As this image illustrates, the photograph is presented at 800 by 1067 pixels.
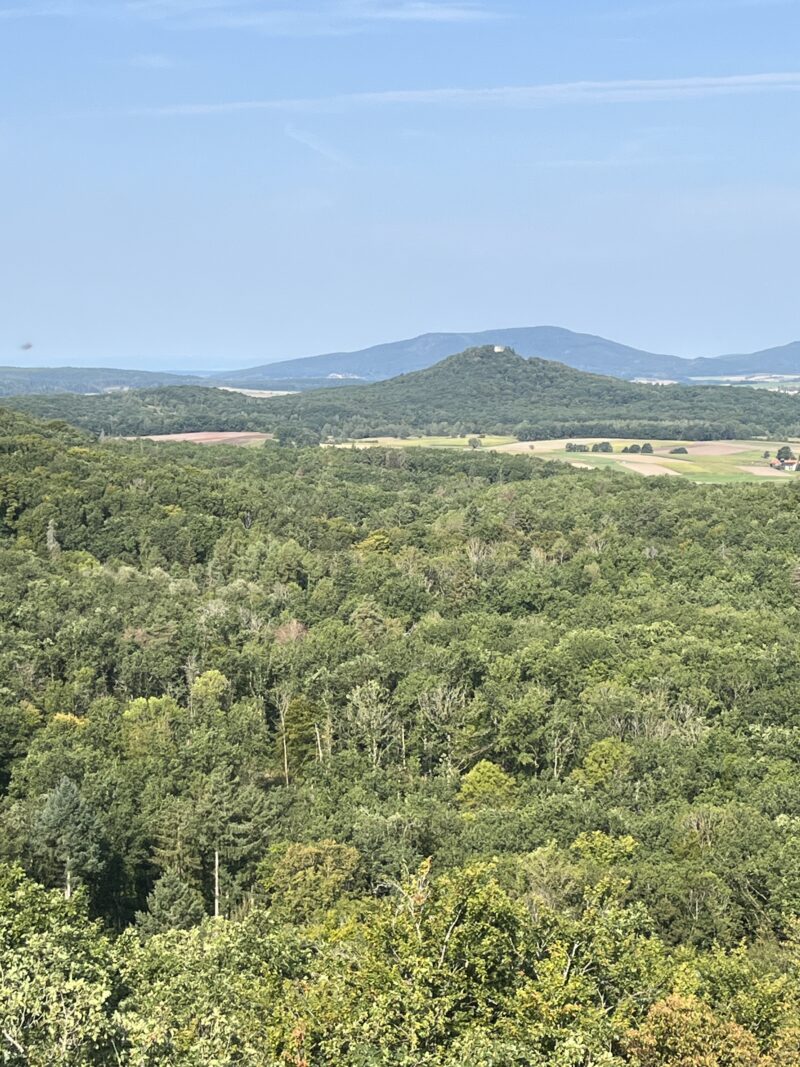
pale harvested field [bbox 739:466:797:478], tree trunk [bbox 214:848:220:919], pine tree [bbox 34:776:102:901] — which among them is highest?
pale harvested field [bbox 739:466:797:478]

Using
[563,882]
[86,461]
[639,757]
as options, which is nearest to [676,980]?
[563,882]

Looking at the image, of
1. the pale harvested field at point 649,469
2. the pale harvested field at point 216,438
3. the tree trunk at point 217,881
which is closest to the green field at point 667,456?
the pale harvested field at point 649,469

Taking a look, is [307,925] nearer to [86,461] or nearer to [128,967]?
[128,967]

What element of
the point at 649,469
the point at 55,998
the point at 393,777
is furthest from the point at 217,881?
the point at 649,469

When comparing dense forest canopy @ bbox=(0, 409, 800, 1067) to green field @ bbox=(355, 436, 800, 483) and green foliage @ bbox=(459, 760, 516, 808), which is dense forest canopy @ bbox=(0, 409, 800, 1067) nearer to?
green foliage @ bbox=(459, 760, 516, 808)

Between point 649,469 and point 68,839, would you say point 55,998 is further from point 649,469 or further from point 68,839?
point 649,469

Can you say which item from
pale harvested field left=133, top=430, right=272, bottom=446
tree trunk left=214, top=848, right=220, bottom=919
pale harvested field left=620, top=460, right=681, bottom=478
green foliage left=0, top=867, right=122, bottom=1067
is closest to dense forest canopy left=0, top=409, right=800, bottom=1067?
green foliage left=0, top=867, right=122, bottom=1067
